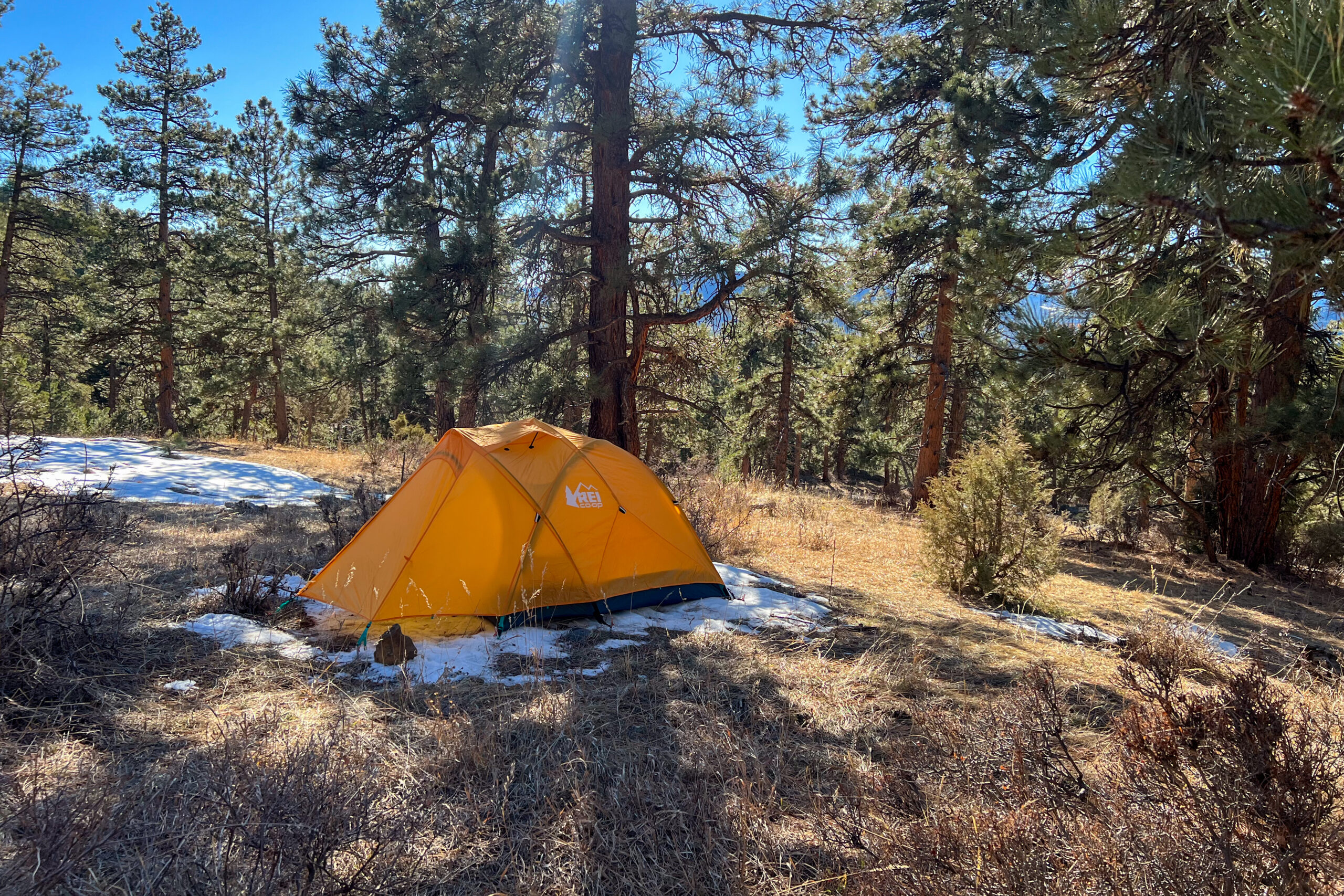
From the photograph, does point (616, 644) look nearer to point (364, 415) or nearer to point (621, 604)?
point (621, 604)

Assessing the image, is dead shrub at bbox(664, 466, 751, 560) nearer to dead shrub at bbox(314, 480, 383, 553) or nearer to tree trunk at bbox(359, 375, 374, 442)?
dead shrub at bbox(314, 480, 383, 553)

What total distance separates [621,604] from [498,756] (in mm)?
2641

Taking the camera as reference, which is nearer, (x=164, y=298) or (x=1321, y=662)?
(x=1321, y=662)

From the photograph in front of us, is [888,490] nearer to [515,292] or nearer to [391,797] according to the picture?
[515,292]

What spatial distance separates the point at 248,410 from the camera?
26.8 meters

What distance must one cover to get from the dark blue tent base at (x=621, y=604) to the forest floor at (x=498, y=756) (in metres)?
0.63

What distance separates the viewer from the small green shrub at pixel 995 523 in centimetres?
661

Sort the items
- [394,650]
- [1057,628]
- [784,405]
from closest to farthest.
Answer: [394,650], [1057,628], [784,405]

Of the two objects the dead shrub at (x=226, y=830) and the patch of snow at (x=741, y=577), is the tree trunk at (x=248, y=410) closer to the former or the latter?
the patch of snow at (x=741, y=577)

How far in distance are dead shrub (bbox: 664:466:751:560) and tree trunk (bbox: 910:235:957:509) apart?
4848 mm

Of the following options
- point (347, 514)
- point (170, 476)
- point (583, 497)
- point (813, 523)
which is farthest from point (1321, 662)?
point (170, 476)

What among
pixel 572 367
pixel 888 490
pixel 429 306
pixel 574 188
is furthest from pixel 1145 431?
pixel 888 490

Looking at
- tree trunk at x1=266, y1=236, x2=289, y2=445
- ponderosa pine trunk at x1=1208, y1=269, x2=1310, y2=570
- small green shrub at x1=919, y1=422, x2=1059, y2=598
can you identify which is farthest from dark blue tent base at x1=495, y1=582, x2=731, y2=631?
tree trunk at x1=266, y1=236, x2=289, y2=445

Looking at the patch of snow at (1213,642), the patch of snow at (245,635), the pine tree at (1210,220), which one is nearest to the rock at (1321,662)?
the patch of snow at (1213,642)
